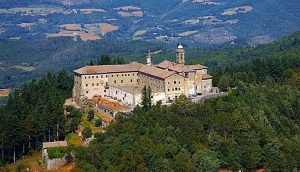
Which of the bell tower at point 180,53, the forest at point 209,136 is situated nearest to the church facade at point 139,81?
the bell tower at point 180,53

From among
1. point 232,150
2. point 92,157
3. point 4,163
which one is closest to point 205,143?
point 232,150

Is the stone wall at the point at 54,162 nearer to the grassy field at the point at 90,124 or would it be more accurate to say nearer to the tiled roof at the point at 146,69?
the grassy field at the point at 90,124

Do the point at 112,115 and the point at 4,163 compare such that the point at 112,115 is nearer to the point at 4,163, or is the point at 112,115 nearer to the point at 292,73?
the point at 4,163

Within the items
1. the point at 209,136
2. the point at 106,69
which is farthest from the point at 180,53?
the point at 209,136

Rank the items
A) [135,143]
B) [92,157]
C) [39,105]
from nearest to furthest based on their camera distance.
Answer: [92,157] → [135,143] → [39,105]

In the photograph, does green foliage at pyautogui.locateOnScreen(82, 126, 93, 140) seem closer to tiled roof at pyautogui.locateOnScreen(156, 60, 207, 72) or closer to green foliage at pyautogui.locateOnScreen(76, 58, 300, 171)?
green foliage at pyautogui.locateOnScreen(76, 58, 300, 171)

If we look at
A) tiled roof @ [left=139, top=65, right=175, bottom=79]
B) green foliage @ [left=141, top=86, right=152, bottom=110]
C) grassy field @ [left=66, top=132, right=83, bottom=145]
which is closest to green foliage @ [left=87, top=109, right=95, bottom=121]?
grassy field @ [left=66, top=132, right=83, bottom=145]
